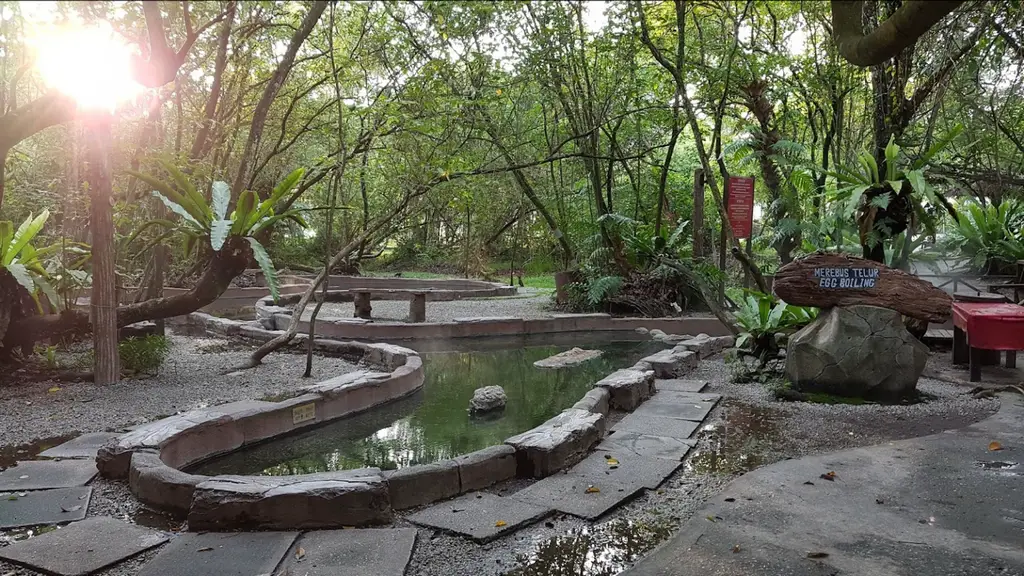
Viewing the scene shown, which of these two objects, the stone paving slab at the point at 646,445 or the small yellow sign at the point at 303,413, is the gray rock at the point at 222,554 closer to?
the small yellow sign at the point at 303,413

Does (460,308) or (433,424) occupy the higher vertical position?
(460,308)

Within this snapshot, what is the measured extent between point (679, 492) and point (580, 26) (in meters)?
7.44

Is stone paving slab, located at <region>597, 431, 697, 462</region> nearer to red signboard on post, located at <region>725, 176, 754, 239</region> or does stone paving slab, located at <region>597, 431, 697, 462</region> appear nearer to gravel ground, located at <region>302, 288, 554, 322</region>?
red signboard on post, located at <region>725, 176, 754, 239</region>

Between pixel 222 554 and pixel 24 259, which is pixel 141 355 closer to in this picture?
pixel 24 259

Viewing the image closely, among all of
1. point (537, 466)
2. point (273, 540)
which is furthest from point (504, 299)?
point (273, 540)

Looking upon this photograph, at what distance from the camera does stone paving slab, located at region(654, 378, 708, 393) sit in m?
6.18

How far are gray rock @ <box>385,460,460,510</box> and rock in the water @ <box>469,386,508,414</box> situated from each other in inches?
80.5

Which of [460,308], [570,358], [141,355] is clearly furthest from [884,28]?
[460,308]

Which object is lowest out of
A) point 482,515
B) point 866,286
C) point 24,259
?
point 482,515

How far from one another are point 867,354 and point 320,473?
14.9ft

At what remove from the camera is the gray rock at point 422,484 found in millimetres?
3398

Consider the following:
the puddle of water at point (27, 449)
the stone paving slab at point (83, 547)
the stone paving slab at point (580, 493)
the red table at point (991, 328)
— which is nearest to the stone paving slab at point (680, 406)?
the stone paving slab at point (580, 493)

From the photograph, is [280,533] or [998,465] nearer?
[280,533]

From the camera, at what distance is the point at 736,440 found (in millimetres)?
4742
